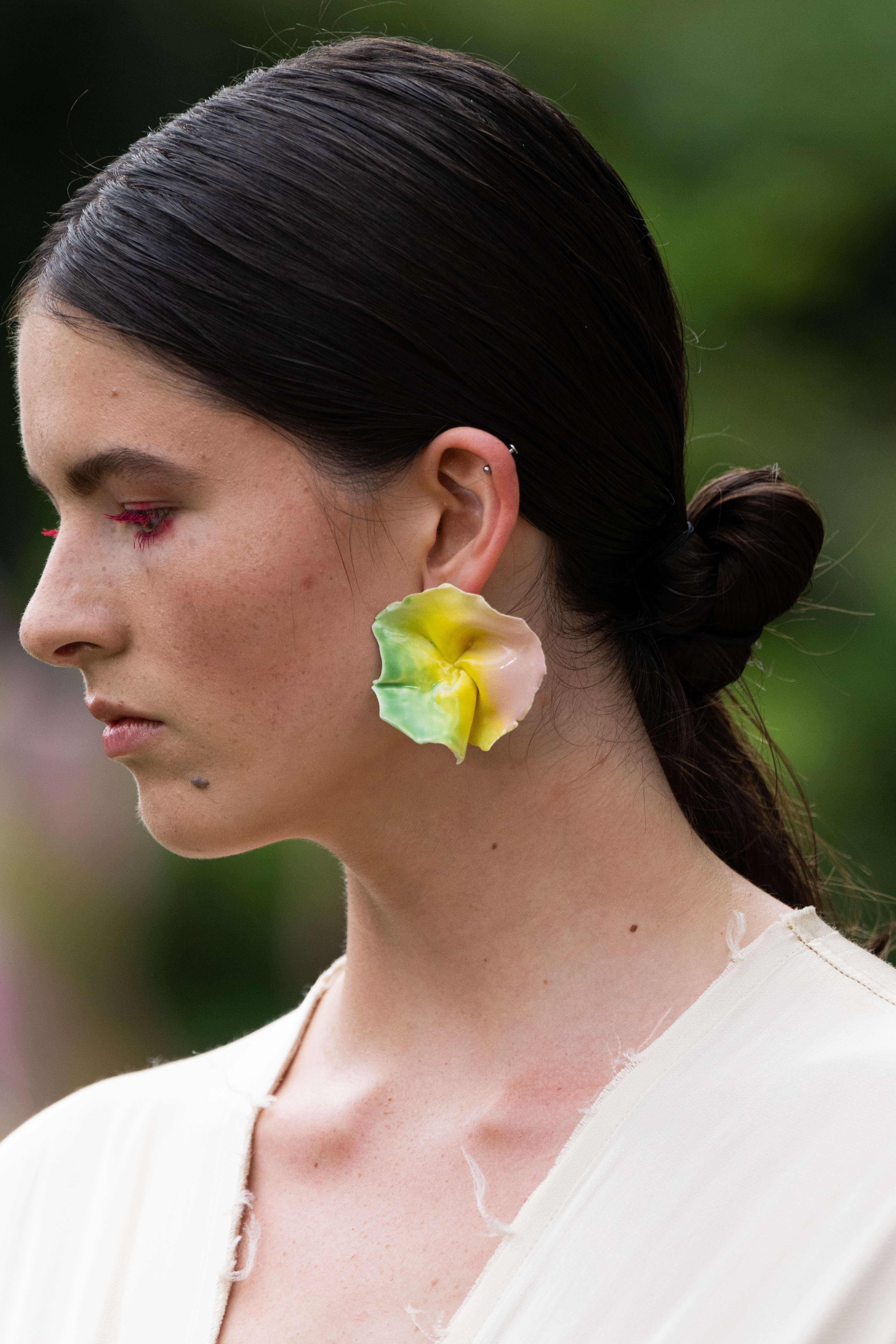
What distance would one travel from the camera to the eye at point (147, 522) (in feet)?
4.47

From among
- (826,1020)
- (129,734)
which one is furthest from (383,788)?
(826,1020)

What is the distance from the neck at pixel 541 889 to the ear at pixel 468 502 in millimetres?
184

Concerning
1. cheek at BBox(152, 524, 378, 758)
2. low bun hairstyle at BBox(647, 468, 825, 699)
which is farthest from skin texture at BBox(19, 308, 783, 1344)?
low bun hairstyle at BBox(647, 468, 825, 699)

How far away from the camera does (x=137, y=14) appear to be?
3.74m

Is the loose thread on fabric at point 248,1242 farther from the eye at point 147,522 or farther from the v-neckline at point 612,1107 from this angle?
the eye at point 147,522

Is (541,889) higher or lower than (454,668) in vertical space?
lower

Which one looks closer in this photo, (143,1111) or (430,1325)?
(430,1325)

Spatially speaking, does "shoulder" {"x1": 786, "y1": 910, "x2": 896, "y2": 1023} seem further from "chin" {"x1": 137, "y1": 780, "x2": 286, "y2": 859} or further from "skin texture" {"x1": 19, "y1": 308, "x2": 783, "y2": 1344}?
"chin" {"x1": 137, "y1": 780, "x2": 286, "y2": 859}

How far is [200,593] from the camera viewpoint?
4.40 feet

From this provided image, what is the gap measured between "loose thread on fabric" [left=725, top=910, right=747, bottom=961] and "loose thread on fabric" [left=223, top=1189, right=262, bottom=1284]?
60 centimetres

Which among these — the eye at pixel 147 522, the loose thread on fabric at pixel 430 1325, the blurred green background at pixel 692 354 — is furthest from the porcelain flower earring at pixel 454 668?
the blurred green background at pixel 692 354

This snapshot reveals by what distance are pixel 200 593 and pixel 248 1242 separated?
0.71 m

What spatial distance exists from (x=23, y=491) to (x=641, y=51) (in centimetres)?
206

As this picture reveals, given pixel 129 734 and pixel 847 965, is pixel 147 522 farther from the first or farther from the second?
pixel 847 965
